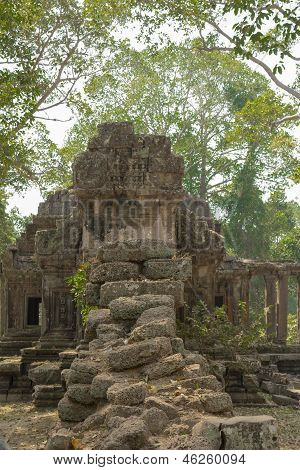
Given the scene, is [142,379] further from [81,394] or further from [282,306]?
[282,306]

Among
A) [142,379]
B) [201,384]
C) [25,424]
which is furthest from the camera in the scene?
[25,424]

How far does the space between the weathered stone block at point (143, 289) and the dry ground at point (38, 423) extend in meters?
1.57

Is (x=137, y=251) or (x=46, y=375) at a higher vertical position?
(x=137, y=251)

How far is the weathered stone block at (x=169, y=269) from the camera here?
830 cm

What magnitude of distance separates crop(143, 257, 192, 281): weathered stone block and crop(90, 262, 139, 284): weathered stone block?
7.2 inches

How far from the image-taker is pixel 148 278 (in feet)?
27.6

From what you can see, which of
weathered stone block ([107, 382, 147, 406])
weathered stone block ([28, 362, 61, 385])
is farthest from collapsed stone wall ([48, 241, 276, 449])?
weathered stone block ([28, 362, 61, 385])

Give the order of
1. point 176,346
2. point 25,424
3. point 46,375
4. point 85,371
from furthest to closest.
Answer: point 46,375 → point 25,424 → point 176,346 → point 85,371

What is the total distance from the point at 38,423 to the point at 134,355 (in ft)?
9.60

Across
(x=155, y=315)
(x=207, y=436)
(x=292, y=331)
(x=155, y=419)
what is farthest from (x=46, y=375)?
(x=292, y=331)

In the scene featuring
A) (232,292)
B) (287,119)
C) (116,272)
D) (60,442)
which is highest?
(287,119)

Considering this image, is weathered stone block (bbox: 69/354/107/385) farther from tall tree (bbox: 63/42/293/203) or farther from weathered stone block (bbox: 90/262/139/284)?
tall tree (bbox: 63/42/293/203)

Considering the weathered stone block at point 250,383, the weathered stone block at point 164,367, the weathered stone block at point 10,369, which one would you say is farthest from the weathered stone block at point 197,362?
the weathered stone block at point 10,369

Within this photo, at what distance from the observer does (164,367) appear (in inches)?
222
